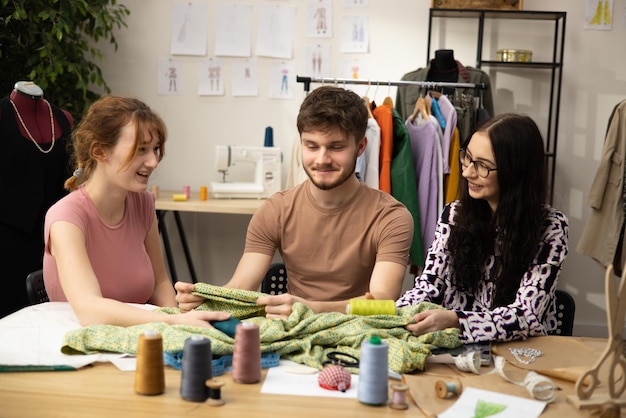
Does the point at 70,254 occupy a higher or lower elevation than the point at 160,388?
higher

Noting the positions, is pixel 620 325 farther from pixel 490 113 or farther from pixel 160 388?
pixel 490 113

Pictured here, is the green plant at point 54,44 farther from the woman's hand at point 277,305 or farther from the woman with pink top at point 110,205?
the woman's hand at point 277,305

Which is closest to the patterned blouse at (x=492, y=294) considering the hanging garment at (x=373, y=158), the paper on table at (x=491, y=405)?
the paper on table at (x=491, y=405)

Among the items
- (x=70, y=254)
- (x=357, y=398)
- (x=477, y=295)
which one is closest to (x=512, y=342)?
(x=477, y=295)

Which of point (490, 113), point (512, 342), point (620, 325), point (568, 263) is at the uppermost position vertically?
point (490, 113)

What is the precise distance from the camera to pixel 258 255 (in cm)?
240

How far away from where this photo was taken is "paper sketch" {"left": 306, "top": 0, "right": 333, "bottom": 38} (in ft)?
15.5

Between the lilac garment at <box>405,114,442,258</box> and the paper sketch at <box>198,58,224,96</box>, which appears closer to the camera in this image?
the lilac garment at <box>405,114,442,258</box>

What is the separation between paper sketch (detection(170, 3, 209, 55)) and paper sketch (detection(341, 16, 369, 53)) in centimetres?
90

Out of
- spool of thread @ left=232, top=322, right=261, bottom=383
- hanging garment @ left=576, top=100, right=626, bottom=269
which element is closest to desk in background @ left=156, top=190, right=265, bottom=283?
hanging garment @ left=576, top=100, right=626, bottom=269

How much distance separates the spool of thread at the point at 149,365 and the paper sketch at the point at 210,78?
3564mm

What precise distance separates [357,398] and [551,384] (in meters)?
0.40

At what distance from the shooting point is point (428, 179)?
155 inches

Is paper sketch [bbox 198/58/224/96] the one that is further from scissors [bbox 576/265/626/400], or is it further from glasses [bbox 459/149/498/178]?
scissors [bbox 576/265/626/400]
